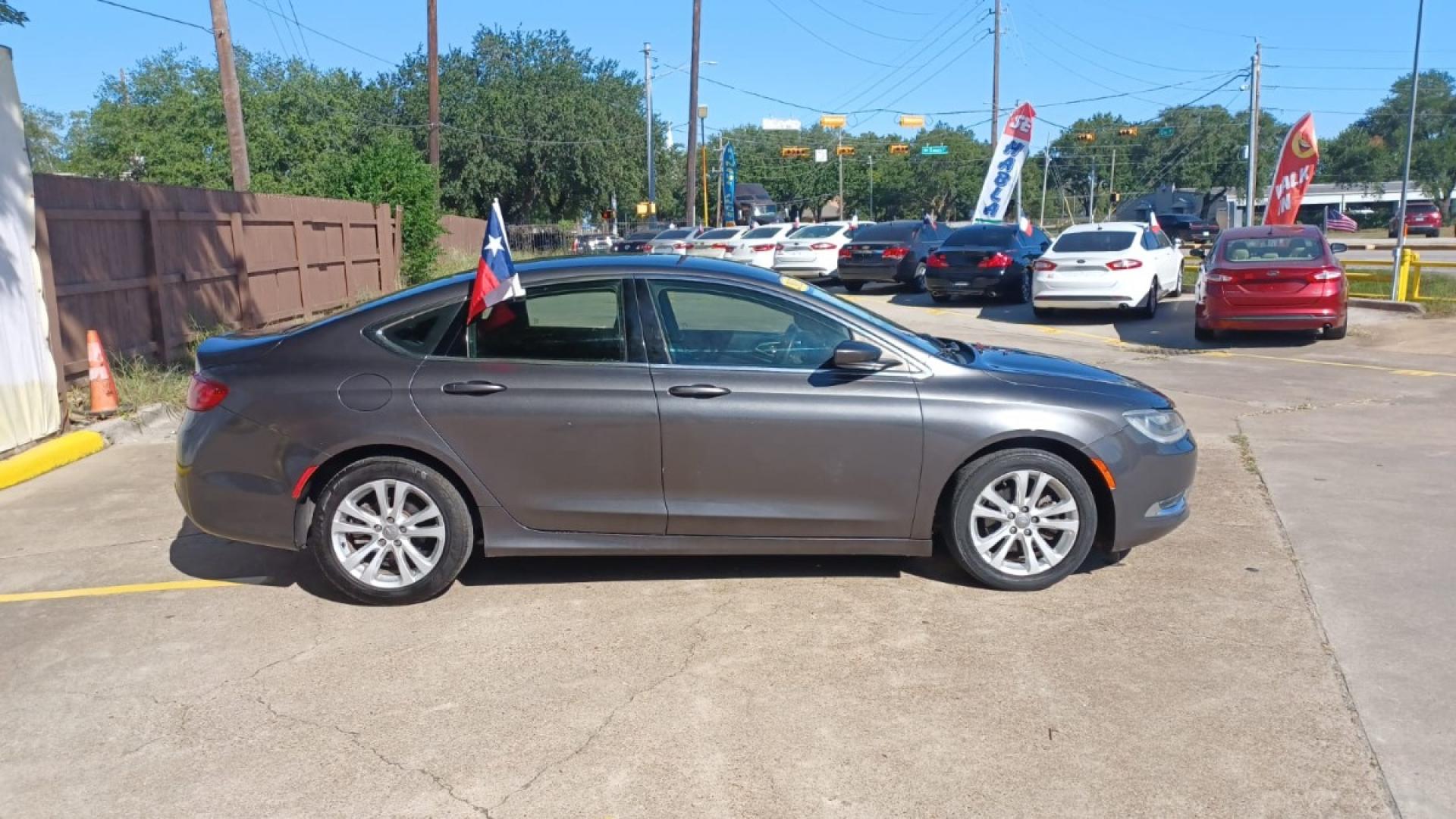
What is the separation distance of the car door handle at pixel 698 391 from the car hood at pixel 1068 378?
124cm

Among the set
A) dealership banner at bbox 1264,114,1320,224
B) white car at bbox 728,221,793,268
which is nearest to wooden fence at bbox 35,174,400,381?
white car at bbox 728,221,793,268

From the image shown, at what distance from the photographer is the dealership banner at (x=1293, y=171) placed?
2072 centimetres

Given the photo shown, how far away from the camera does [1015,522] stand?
206 inches

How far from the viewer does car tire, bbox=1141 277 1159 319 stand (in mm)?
17625

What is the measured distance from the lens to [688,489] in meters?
5.15

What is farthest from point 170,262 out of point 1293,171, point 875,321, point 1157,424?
point 1293,171

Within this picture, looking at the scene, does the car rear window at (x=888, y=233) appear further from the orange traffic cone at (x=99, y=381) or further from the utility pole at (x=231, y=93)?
the orange traffic cone at (x=99, y=381)

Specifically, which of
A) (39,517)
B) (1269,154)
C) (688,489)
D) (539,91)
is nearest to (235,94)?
(39,517)

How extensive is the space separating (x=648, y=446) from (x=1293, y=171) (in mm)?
19804

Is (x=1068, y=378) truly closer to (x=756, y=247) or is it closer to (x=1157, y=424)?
(x=1157, y=424)

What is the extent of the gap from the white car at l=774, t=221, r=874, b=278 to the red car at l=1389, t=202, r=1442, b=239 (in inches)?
1293

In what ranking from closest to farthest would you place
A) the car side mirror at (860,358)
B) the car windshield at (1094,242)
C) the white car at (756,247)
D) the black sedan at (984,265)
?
the car side mirror at (860,358)
the car windshield at (1094,242)
the black sedan at (984,265)
the white car at (756,247)

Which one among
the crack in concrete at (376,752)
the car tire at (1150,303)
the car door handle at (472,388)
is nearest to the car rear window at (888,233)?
the car tire at (1150,303)

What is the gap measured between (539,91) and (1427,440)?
152 ft
